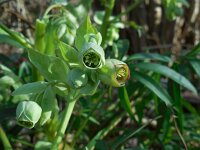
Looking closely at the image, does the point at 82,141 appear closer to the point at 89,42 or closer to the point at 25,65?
the point at 25,65

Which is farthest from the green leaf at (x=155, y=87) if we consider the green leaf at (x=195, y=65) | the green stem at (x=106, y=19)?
the green stem at (x=106, y=19)

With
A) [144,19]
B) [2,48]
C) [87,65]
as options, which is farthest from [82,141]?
[144,19]

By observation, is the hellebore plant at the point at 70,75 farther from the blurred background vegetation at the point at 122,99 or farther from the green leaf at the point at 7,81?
the green leaf at the point at 7,81

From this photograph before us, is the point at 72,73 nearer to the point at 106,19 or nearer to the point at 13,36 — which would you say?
the point at 13,36

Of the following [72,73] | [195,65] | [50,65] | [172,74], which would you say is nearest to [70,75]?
[72,73]

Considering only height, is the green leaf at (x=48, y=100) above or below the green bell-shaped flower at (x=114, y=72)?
below
